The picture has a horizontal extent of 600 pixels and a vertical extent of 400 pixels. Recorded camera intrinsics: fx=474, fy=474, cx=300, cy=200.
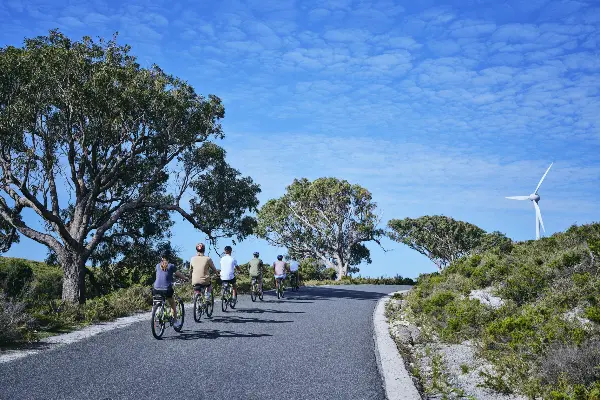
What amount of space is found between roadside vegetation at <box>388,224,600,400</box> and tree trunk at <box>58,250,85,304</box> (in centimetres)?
1267

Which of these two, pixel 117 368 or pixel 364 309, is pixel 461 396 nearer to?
pixel 117 368

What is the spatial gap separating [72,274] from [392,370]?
16394mm

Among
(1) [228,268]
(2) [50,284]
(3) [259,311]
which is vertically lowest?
(3) [259,311]

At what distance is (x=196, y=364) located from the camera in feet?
25.5

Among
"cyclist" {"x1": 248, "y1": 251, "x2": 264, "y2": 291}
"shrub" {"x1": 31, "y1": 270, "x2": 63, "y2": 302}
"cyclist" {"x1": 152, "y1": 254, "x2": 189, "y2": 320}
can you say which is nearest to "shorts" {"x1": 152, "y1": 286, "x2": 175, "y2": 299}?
"cyclist" {"x1": 152, "y1": 254, "x2": 189, "y2": 320}

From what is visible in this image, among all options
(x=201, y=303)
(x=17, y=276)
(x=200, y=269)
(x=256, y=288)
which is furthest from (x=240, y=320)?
(x=17, y=276)

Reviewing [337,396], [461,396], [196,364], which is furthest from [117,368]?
[461,396]

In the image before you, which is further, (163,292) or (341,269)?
(341,269)

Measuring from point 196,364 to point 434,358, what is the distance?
4.07 m

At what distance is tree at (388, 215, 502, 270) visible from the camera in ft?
176

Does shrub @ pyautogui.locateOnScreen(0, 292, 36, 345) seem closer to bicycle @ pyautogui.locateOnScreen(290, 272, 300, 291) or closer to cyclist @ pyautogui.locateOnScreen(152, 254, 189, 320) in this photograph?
cyclist @ pyautogui.locateOnScreen(152, 254, 189, 320)

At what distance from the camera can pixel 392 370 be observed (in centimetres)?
738

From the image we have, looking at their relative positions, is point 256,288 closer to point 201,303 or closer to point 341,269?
point 201,303

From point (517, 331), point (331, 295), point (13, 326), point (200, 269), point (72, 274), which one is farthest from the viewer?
point (331, 295)
